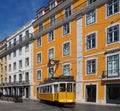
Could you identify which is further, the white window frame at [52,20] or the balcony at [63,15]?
the white window frame at [52,20]

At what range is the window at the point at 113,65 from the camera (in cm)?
3588

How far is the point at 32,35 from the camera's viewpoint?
58.9 m

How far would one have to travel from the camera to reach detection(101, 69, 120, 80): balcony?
35.4 m

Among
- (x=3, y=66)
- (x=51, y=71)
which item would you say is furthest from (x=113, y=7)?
(x=3, y=66)

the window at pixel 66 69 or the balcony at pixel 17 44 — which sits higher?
the balcony at pixel 17 44

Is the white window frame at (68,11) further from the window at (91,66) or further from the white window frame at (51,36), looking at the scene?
the window at (91,66)

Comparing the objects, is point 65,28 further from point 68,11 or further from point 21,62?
point 21,62

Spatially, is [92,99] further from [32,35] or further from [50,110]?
[32,35]

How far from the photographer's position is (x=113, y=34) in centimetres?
3700

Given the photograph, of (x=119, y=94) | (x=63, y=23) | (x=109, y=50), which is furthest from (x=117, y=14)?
(x=63, y=23)

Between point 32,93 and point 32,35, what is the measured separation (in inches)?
402

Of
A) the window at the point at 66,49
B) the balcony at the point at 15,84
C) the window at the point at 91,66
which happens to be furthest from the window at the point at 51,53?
the window at the point at 91,66

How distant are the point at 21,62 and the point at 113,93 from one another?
31733mm

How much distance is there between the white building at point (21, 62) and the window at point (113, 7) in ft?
77.3
